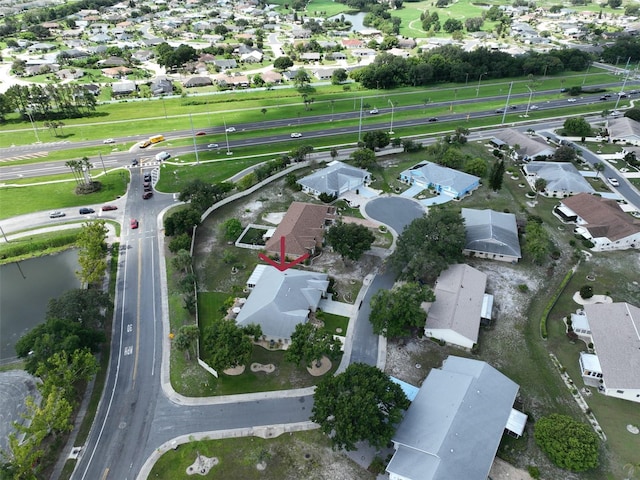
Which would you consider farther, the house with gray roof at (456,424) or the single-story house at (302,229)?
the single-story house at (302,229)

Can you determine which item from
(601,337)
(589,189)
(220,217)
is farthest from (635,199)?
(220,217)

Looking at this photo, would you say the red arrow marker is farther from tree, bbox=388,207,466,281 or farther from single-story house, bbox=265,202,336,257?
tree, bbox=388,207,466,281

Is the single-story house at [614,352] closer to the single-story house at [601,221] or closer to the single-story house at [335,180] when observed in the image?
the single-story house at [601,221]

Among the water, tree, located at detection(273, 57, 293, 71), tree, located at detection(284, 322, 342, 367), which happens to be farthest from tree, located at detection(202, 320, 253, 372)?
tree, located at detection(273, 57, 293, 71)

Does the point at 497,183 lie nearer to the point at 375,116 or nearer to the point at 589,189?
the point at 589,189

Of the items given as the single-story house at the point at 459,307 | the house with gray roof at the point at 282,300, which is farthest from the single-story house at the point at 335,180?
the single-story house at the point at 459,307

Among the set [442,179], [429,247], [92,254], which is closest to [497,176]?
[442,179]
